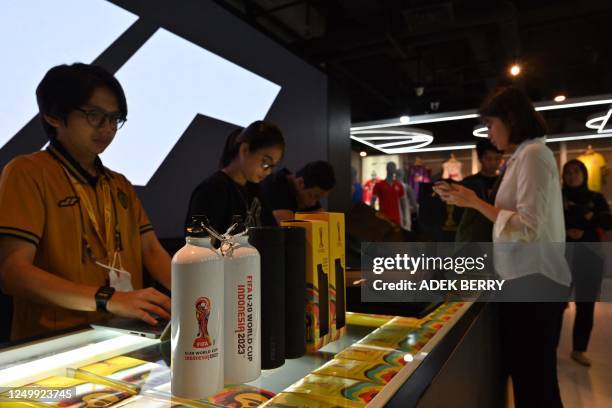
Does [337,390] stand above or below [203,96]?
below

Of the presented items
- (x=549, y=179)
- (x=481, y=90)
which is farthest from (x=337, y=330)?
(x=481, y=90)

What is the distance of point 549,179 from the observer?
1467 mm

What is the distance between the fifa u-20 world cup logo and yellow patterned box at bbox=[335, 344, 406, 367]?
31 centimetres

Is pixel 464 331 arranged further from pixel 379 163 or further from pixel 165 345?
pixel 379 163

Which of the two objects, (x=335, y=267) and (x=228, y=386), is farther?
(x=335, y=267)

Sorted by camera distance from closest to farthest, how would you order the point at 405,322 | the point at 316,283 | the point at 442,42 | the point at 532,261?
the point at 316,283
the point at 405,322
the point at 532,261
the point at 442,42

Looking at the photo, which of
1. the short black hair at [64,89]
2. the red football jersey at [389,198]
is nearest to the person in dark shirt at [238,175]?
the short black hair at [64,89]

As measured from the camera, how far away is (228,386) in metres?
0.57

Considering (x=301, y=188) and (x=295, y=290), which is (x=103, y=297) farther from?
(x=301, y=188)

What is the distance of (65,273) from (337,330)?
83cm

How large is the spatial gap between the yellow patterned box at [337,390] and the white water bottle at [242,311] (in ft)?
0.25

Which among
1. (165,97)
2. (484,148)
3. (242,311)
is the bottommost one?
(242,311)

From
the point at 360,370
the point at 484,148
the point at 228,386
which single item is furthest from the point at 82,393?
the point at 484,148

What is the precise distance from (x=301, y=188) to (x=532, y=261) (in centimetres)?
160
